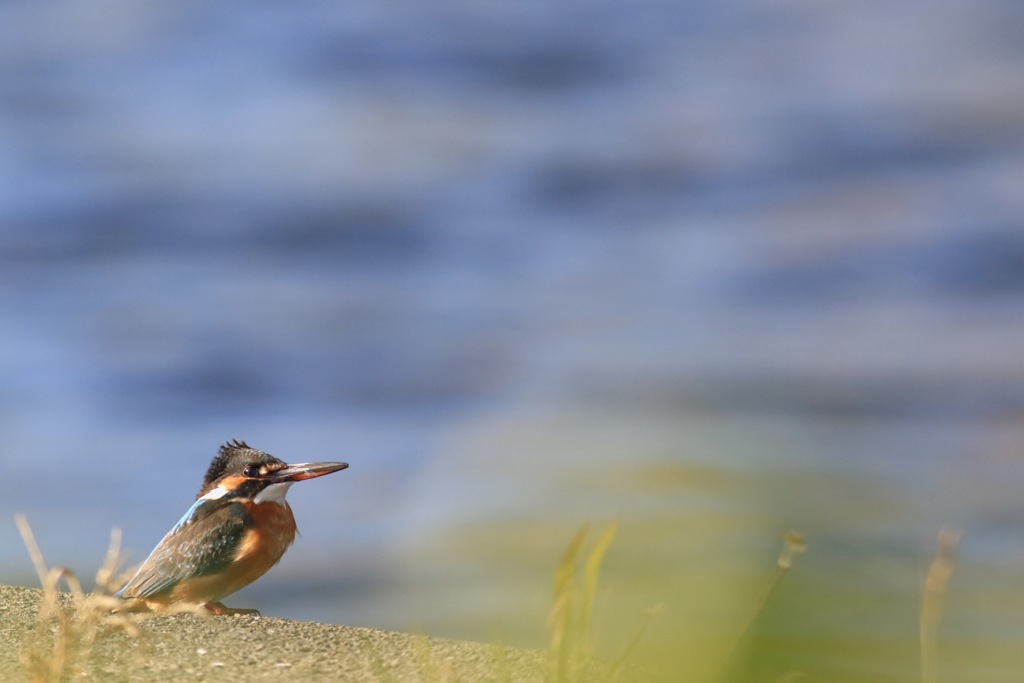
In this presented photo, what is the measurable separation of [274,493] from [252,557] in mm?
609

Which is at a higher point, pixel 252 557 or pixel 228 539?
pixel 228 539

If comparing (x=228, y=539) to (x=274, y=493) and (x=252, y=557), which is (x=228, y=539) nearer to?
(x=252, y=557)

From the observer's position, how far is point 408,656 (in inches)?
154

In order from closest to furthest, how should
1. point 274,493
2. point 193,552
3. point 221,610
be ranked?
point 221,610 → point 193,552 → point 274,493

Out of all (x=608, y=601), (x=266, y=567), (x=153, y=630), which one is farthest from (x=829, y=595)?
(x=266, y=567)

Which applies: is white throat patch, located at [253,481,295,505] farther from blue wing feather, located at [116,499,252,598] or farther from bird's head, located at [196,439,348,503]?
blue wing feather, located at [116,499,252,598]

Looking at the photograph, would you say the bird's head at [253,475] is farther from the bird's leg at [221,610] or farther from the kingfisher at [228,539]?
the bird's leg at [221,610]

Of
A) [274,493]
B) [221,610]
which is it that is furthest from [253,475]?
[221,610]

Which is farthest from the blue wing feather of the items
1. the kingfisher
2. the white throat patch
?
the white throat patch

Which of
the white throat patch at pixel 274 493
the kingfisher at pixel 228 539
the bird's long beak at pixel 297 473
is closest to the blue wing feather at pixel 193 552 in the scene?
the kingfisher at pixel 228 539

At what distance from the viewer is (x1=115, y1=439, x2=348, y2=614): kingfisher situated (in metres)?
6.34

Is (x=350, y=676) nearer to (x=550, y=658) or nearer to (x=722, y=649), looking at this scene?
(x=550, y=658)

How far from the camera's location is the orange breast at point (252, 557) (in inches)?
248

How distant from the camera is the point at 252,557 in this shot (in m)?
6.46
